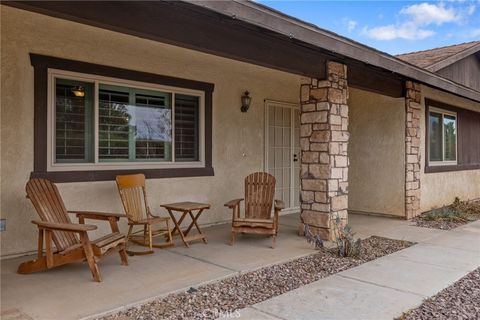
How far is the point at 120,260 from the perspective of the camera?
4090 millimetres

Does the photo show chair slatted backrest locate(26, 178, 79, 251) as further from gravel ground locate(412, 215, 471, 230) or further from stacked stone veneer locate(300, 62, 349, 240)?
gravel ground locate(412, 215, 471, 230)

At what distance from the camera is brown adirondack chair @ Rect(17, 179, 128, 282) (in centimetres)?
336

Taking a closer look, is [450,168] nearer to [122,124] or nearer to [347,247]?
[347,247]

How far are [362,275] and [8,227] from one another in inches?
147

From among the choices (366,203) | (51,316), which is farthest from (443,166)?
(51,316)

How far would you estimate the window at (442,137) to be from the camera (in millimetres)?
7965

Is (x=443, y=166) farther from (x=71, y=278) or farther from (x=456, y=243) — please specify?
(x=71, y=278)

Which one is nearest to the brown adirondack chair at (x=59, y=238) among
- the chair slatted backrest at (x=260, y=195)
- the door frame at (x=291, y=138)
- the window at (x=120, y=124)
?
the window at (x=120, y=124)

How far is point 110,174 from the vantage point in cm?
483

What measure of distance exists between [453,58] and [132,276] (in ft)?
27.4

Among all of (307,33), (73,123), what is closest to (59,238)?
(73,123)

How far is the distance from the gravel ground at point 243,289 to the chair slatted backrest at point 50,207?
122 cm

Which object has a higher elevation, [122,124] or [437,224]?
[122,124]

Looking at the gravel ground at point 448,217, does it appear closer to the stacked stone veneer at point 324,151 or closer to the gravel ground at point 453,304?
the stacked stone veneer at point 324,151
